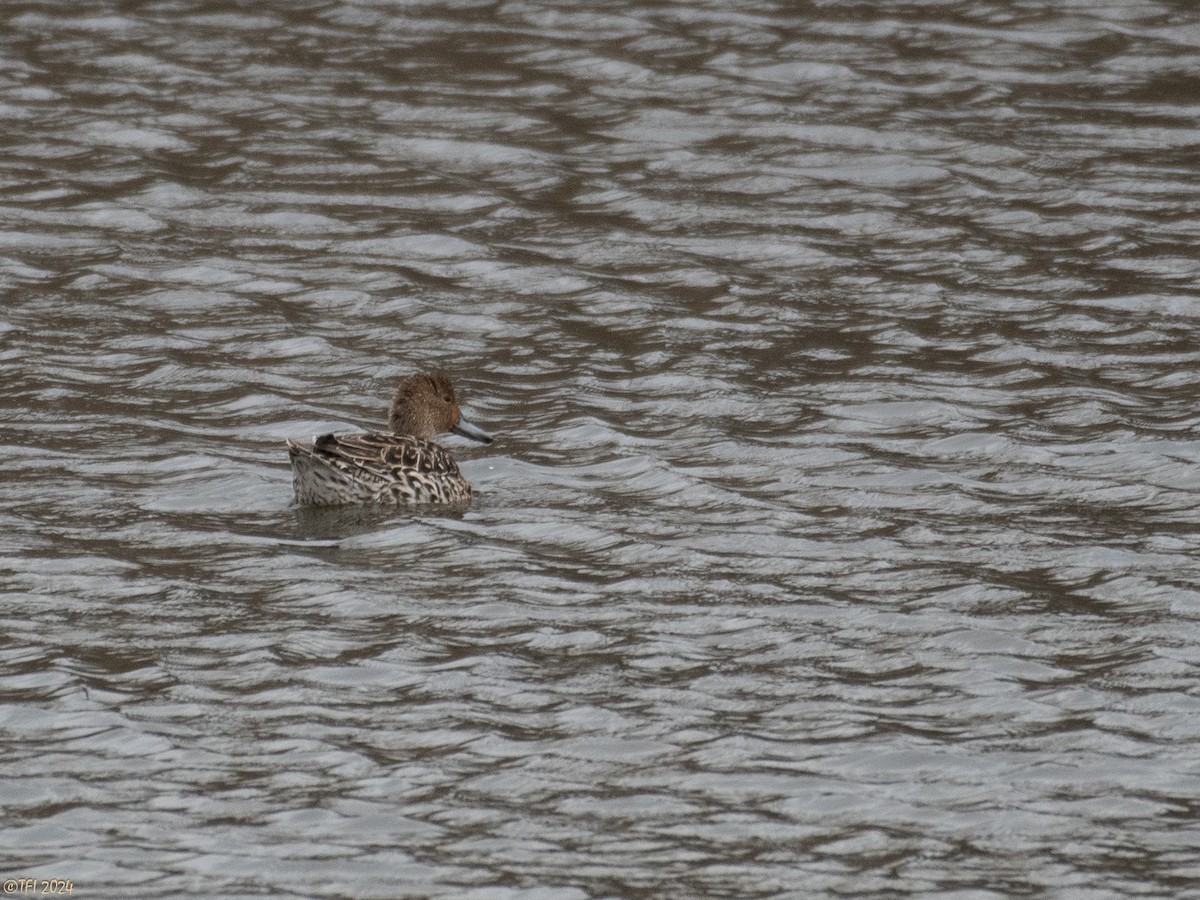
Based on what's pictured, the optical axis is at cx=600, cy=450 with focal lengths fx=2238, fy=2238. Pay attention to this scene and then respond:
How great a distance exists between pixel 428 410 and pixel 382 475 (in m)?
0.78

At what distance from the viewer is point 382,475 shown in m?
11.9

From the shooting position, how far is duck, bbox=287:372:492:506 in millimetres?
11531

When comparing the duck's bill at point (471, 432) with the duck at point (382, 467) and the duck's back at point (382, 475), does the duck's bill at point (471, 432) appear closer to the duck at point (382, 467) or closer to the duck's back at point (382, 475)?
the duck at point (382, 467)

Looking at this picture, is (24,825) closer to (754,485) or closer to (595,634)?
(595,634)

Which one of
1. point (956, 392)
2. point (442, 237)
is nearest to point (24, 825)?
point (956, 392)

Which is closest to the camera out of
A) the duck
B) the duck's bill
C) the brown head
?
the duck

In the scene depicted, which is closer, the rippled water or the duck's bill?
the rippled water

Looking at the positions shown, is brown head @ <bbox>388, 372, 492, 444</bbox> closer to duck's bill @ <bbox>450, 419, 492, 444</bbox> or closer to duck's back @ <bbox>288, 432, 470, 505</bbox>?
duck's bill @ <bbox>450, 419, 492, 444</bbox>

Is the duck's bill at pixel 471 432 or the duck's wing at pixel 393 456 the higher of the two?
the duck's wing at pixel 393 456

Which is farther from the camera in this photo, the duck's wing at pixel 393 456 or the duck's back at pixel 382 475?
the duck's wing at pixel 393 456

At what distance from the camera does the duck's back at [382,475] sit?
1162 cm

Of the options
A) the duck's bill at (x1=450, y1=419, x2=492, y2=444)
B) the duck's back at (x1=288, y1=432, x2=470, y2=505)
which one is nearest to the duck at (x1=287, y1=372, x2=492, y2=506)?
the duck's back at (x1=288, y1=432, x2=470, y2=505)

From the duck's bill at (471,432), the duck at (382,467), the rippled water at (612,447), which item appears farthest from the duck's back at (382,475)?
the duck's bill at (471,432)

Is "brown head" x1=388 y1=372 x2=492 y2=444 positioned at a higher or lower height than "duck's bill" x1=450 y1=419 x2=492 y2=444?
higher
